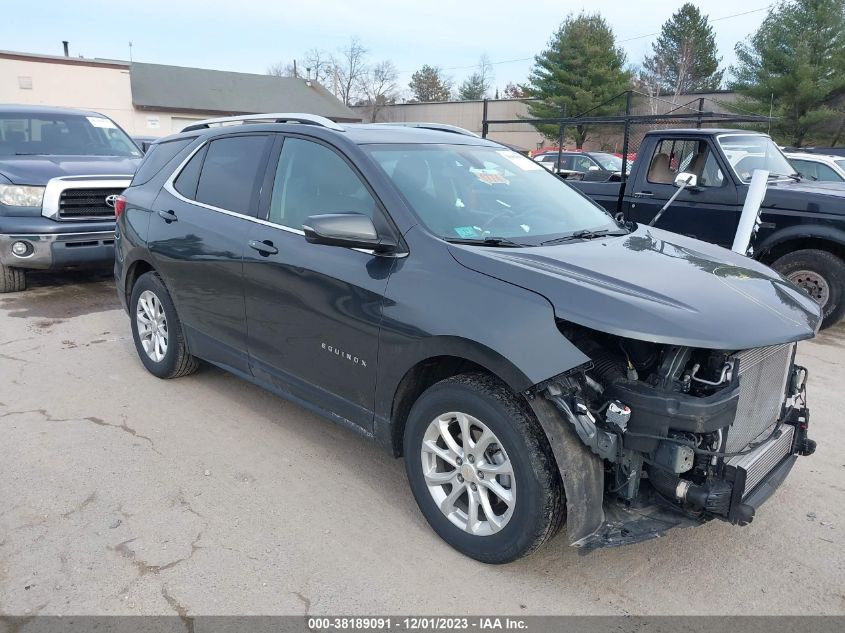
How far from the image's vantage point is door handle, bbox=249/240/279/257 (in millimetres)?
3711

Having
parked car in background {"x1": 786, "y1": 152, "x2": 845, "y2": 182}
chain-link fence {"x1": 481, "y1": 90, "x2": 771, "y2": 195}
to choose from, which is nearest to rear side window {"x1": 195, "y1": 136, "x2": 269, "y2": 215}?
chain-link fence {"x1": 481, "y1": 90, "x2": 771, "y2": 195}

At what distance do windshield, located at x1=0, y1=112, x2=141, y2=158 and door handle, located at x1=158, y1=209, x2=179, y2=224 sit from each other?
472 centimetres

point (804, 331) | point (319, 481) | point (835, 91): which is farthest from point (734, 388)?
point (835, 91)

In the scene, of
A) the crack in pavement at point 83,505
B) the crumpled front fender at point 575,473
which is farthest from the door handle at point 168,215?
the crumpled front fender at point 575,473

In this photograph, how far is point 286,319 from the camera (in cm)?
366

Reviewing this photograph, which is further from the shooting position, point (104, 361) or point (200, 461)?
point (104, 361)

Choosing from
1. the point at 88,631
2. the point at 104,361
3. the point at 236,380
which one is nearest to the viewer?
the point at 88,631

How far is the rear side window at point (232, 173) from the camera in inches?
159

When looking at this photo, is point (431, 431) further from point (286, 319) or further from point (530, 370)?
point (286, 319)

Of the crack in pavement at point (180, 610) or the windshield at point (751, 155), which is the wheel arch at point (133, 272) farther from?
the windshield at point (751, 155)

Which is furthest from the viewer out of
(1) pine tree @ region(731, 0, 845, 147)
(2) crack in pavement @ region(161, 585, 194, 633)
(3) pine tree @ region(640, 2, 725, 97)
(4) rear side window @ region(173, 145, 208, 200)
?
(3) pine tree @ region(640, 2, 725, 97)

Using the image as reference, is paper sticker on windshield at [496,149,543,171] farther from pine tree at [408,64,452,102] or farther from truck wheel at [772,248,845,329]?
pine tree at [408,64,452,102]

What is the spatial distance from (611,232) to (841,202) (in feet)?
13.5

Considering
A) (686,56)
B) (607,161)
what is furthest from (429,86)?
(607,161)
